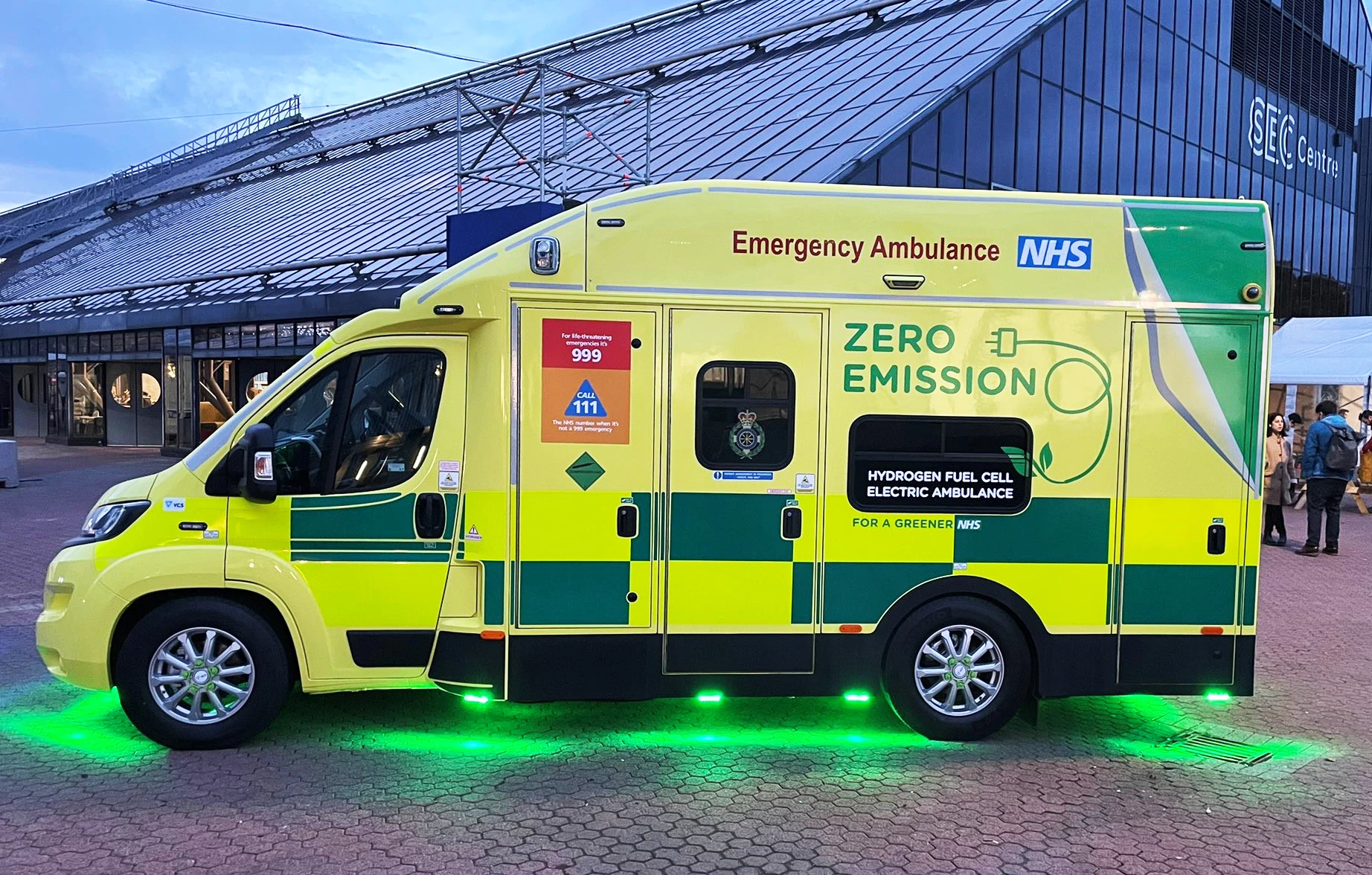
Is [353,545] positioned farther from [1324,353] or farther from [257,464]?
[1324,353]

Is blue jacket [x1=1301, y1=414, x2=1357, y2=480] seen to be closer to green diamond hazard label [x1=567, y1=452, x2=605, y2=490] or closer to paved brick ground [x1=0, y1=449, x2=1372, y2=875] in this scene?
paved brick ground [x1=0, y1=449, x2=1372, y2=875]

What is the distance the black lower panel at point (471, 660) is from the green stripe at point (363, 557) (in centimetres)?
39

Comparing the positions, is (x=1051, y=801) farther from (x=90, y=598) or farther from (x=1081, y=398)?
(x=90, y=598)

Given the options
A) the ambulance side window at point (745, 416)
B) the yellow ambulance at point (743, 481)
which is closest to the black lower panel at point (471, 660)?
the yellow ambulance at point (743, 481)

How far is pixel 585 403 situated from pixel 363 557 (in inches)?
52.9

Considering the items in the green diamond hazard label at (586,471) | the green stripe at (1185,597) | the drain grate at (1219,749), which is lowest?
the drain grate at (1219,749)

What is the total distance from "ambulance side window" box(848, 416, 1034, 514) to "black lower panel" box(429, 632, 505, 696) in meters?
1.98

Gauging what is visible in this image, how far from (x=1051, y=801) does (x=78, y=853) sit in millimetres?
4099

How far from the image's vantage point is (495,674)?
16.7 feet

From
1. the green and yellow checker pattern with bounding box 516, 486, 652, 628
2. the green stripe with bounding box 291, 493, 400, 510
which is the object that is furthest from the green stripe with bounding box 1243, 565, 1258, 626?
the green stripe with bounding box 291, 493, 400, 510

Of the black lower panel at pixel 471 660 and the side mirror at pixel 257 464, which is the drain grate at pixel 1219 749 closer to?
the black lower panel at pixel 471 660

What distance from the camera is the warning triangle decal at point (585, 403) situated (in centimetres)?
510

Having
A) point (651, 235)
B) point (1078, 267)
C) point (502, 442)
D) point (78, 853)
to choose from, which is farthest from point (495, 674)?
point (1078, 267)

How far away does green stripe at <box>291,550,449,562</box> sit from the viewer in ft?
16.6
